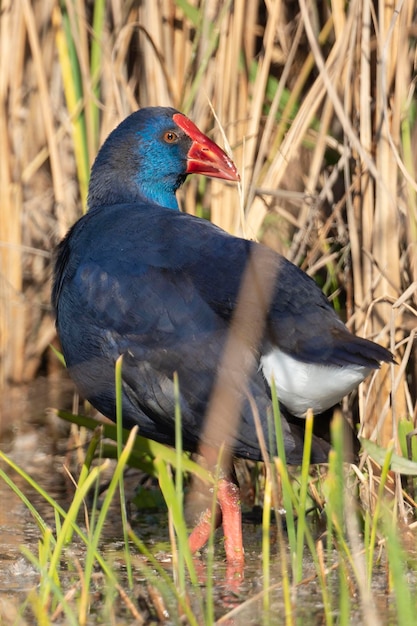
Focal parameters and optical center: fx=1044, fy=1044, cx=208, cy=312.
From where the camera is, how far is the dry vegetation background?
2439 mm

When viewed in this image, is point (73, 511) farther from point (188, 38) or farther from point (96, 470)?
point (188, 38)

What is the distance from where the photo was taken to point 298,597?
1.87m

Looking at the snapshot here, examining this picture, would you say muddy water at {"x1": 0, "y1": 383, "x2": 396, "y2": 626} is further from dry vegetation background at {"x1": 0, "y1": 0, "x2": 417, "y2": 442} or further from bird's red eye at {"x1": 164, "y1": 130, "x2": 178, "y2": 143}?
bird's red eye at {"x1": 164, "y1": 130, "x2": 178, "y2": 143}

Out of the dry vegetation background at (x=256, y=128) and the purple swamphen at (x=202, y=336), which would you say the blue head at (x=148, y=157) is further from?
the purple swamphen at (x=202, y=336)

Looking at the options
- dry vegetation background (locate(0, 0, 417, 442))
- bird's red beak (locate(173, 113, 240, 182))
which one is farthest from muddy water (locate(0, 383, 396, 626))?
bird's red beak (locate(173, 113, 240, 182))

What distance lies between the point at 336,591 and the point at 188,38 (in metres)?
1.64

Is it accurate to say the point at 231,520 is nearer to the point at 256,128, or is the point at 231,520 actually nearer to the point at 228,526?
the point at 228,526

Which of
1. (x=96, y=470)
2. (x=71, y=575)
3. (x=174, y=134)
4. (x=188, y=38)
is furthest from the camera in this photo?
(x=188, y=38)

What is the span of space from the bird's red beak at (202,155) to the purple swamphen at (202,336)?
10.9 inches

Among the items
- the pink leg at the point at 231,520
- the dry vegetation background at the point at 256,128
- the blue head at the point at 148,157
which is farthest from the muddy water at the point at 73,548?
the blue head at the point at 148,157

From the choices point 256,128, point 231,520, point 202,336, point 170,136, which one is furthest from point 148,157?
point 231,520

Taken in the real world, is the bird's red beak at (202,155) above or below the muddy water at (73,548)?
above

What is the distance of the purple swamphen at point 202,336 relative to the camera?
1994 millimetres

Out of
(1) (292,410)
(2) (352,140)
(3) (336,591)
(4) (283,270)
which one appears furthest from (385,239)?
(3) (336,591)
